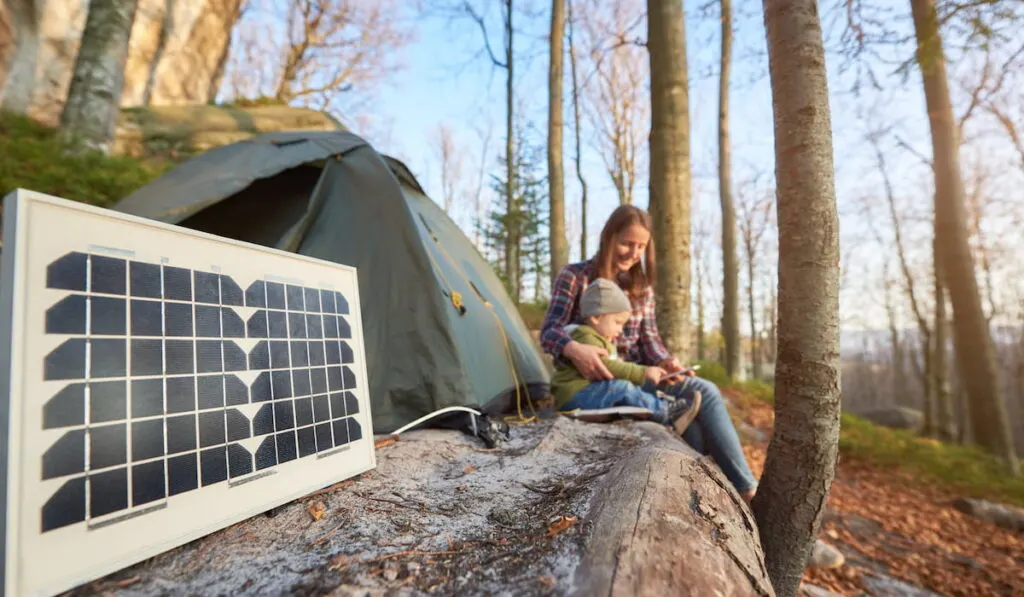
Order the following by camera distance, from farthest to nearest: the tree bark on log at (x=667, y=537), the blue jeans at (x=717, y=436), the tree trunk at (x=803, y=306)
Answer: the blue jeans at (x=717, y=436) < the tree trunk at (x=803, y=306) < the tree bark on log at (x=667, y=537)

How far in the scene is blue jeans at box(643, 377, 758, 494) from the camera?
5.90 ft

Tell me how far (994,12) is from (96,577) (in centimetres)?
452

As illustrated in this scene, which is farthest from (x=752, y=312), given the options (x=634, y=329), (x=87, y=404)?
(x=87, y=404)

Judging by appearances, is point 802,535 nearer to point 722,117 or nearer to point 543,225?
point 722,117

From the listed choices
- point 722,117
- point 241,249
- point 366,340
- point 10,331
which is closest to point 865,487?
point 366,340

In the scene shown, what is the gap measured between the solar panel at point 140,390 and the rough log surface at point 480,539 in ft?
0.22

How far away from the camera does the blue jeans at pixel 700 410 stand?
1.81 meters

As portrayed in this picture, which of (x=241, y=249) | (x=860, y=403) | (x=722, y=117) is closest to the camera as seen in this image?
(x=241, y=249)

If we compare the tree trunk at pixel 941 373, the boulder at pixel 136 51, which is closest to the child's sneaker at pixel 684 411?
the boulder at pixel 136 51

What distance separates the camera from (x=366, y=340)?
2.11 meters

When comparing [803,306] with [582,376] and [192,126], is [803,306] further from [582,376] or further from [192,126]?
[192,126]

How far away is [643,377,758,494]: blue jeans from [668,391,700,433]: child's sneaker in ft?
0.17

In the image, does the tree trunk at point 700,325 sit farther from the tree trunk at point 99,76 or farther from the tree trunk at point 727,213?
the tree trunk at point 99,76

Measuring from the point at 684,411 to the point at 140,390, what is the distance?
1855 millimetres
